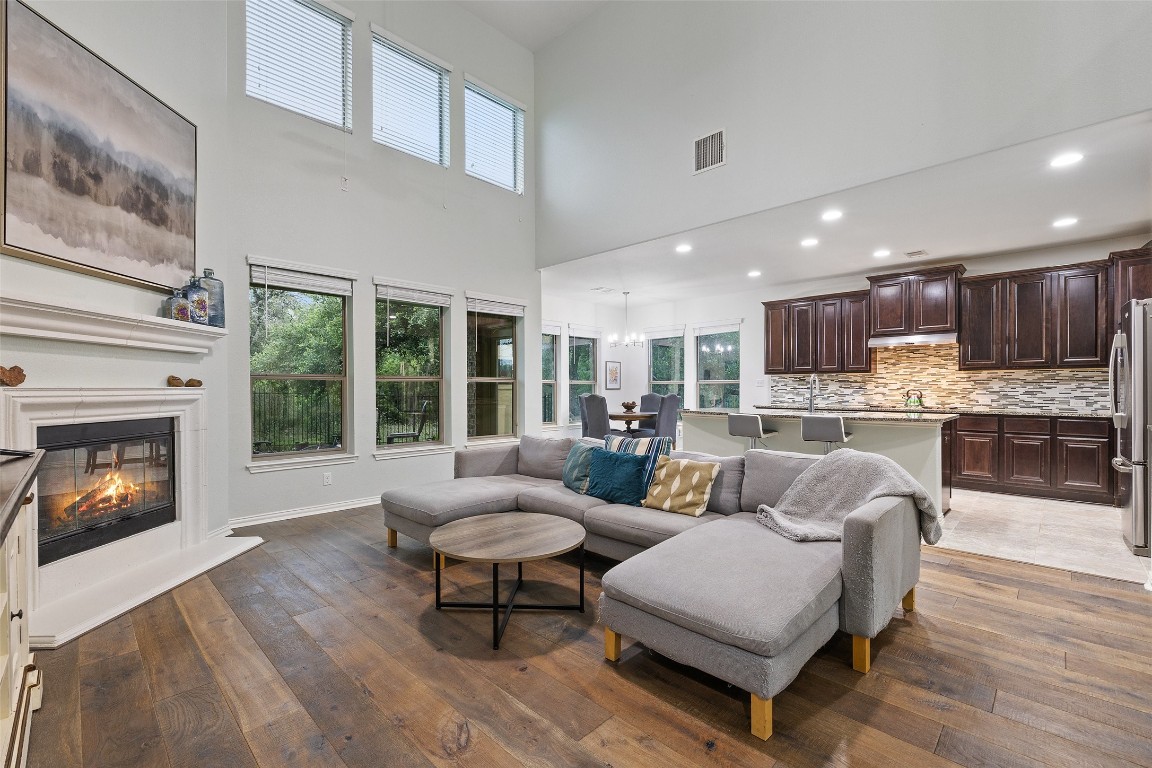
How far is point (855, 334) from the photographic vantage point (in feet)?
22.0

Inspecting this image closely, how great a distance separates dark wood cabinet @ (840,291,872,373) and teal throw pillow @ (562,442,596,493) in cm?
460

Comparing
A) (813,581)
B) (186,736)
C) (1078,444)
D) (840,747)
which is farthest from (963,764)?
(1078,444)

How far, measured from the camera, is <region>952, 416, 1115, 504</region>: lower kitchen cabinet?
16.6 ft

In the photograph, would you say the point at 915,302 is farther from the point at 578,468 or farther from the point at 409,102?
the point at 409,102

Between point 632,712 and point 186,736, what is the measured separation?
1.53 m

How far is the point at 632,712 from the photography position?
1845 mm

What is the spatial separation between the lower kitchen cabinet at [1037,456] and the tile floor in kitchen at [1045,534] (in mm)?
174

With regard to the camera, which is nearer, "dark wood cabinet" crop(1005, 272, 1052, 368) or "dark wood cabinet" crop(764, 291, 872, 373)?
"dark wood cabinet" crop(1005, 272, 1052, 368)

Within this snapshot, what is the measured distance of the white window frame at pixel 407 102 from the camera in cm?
514

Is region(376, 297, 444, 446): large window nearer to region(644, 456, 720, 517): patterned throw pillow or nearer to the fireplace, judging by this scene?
the fireplace

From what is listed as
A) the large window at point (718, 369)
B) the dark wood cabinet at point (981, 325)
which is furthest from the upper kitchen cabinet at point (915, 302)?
the large window at point (718, 369)

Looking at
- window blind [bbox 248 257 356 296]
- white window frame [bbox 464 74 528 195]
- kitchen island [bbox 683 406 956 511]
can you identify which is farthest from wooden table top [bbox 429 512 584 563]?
white window frame [bbox 464 74 528 195]

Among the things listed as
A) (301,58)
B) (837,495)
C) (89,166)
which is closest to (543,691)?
(837,495)

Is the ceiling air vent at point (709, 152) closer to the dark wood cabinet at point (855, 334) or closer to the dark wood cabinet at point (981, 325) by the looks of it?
the dark wood cabinet at point (855, 334)
